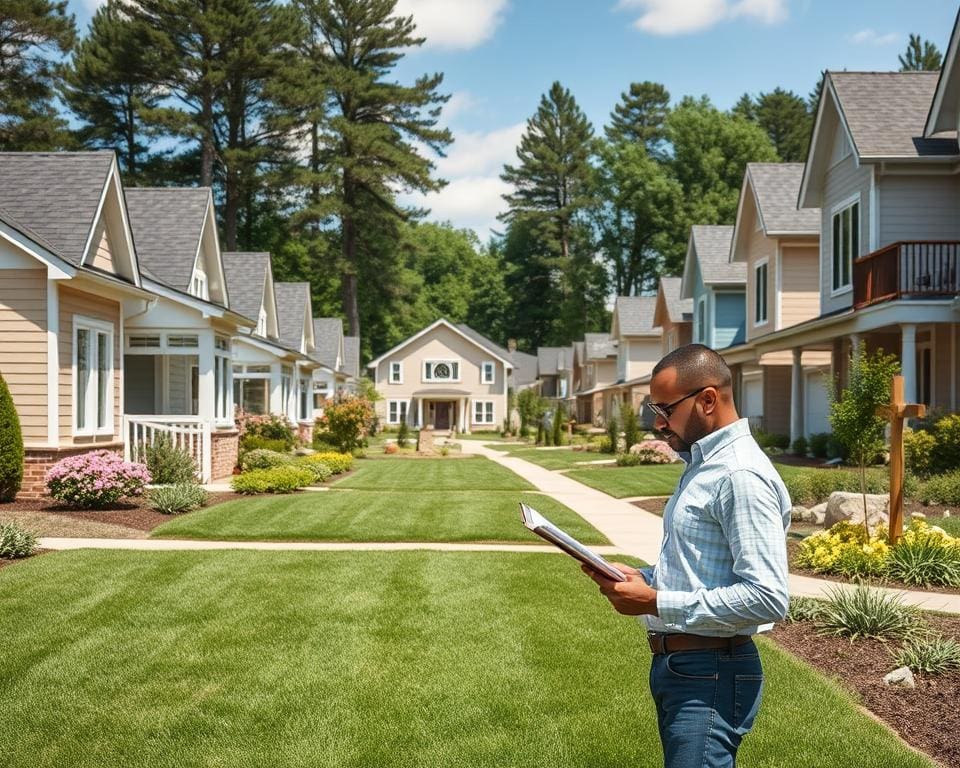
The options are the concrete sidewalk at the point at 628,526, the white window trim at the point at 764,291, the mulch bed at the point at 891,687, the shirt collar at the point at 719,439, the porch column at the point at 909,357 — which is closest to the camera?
the shirt collar at the point at 719,439

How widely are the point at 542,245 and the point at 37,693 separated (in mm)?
71015

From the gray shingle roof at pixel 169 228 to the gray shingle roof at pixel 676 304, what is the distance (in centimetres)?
2072

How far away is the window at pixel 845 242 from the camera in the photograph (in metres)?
20.4

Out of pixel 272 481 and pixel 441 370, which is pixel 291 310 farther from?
pixel 272 481

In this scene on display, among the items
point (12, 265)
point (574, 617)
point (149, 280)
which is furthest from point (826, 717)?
point (149, 280)

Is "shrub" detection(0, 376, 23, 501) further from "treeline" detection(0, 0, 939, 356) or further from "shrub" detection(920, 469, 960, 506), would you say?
"treeline" detection(0, 0, 939, 356)

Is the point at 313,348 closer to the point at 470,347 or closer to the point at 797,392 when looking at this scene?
the point at 470,347

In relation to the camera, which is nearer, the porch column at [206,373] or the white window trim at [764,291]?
the porch column at [206,373]

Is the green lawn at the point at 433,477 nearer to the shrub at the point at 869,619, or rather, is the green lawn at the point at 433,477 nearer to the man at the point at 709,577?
the shrub at the point at 869,619

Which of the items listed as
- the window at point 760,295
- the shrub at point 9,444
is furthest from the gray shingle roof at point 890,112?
the shrub at point 9,444

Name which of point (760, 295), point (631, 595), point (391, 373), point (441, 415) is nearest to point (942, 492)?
point (631, 595)

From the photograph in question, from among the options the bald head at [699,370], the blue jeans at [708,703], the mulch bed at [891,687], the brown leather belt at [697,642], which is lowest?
the mulch bed at [891,687]

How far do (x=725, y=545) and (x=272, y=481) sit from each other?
47.1 feet

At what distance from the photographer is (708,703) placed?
2.74 metres
